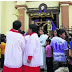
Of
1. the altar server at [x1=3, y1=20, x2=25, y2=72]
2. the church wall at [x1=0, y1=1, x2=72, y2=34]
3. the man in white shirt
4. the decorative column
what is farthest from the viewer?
the church wall at [x1=0, y1=1, x2=72, y2=34]

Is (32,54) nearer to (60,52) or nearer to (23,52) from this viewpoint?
(23,52)

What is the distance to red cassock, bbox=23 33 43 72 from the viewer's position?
3.19m

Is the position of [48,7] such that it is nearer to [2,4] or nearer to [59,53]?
[2,4]

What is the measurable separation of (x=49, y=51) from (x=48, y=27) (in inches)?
318

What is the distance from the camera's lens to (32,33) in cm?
334

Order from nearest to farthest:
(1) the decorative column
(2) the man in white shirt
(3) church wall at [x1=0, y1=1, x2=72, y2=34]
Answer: (2) the man in white shirt, (1) the decorative column, (3) church wall at [x1=0, y1=1, x2=72, y2=34]

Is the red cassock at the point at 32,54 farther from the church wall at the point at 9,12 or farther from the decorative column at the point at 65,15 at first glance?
the church wall at the point at 9,12

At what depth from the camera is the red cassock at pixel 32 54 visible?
319 cm

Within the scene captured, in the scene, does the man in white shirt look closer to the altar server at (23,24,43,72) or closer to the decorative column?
the altar server at (23,24,43,72)

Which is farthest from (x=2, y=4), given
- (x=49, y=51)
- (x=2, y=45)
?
(x=49, y=51)

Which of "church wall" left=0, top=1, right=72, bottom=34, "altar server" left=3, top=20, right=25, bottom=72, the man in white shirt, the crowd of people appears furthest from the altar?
"altar server" left=3, top=20, right=25, bottom=72

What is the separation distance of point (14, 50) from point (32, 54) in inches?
15.8

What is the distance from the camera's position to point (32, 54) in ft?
10.4


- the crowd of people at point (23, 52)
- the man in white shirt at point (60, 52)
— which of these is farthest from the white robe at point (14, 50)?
the man in white shirt at point (60, 52)
